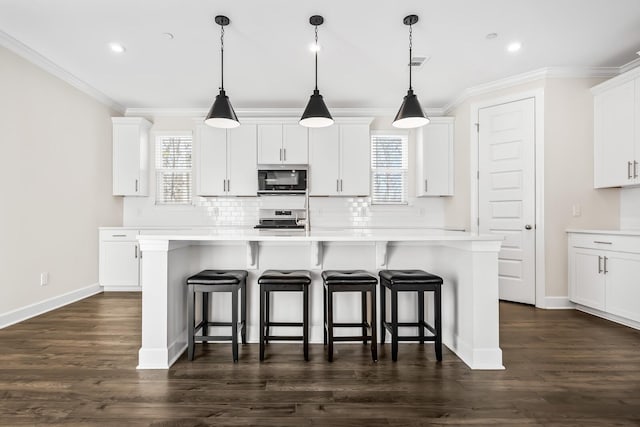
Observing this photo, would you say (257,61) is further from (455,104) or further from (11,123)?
(455,104)

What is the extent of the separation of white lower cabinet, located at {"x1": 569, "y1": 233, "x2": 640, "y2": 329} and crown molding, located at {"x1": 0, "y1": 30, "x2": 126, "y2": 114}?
19.9 feet

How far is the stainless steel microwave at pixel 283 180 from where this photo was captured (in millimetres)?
4871

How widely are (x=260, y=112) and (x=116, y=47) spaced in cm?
216

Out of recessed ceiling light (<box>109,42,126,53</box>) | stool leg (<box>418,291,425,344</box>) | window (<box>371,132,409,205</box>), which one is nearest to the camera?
stool leg (<box>418,291,425,344</box>)

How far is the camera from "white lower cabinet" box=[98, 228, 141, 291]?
4.55 metres

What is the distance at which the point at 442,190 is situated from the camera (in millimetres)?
4949

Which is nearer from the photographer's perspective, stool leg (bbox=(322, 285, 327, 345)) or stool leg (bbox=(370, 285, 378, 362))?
stool leg (bbox=(370, 285, 378, 362))

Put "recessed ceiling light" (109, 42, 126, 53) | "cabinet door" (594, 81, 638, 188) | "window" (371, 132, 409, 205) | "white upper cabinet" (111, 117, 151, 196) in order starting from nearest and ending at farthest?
1. "recessed ceiling light" (109, 42, 126, 53)
2. "cabinet door" (594, 81, 638, 188)
3. "white upper cabinet" (111, 117, 151, 196)
4. "window" (371, 132, 409, 205)

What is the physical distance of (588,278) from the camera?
3490 millimetres

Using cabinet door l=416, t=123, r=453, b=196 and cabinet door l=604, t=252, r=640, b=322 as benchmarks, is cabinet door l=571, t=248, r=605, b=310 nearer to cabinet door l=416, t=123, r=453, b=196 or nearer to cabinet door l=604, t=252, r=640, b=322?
cabinet door l=604, t=252, r=640, b=322

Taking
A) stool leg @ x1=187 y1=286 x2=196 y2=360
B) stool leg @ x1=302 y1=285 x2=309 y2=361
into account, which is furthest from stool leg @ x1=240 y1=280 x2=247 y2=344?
stool leg @ x1=302 y1=285 x2=309 y2=361

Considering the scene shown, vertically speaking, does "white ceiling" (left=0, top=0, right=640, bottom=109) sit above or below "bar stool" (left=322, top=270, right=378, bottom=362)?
above

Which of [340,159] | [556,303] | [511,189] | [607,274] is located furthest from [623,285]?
[340,159]

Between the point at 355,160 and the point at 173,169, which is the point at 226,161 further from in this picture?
the point at 355,160
